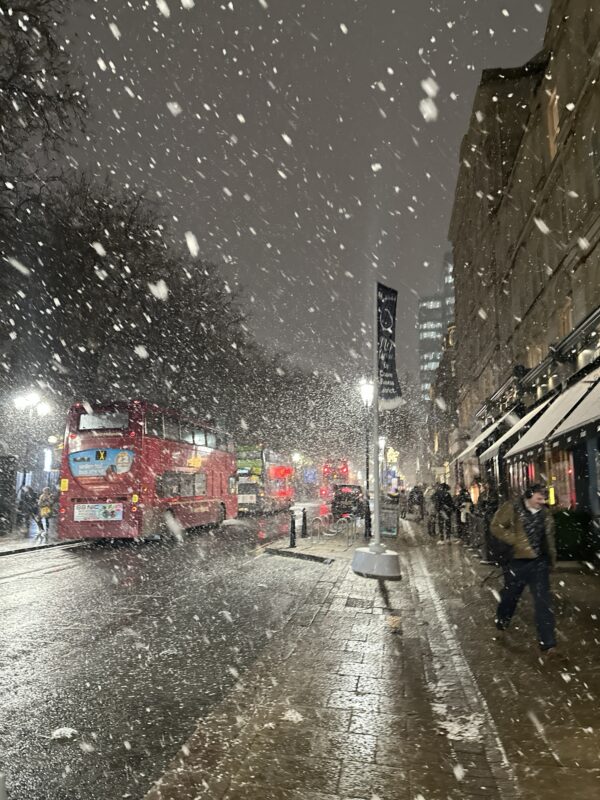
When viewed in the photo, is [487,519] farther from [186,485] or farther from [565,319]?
[186,485]

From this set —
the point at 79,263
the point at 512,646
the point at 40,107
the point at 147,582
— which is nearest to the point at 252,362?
the point at 79,263

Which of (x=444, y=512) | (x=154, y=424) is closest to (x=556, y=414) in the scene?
(x=444, y=512)

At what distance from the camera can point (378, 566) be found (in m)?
11.6

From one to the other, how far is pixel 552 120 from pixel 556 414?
1236 cm

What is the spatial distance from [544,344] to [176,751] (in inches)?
786

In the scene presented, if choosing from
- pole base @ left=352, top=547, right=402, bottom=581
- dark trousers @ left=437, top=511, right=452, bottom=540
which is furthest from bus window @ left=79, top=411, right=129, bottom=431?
dark trousers @ left=437, top=511, right=452, bottom=540

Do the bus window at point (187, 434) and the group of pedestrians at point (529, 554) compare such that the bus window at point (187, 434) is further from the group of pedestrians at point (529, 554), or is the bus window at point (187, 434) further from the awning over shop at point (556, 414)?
the group of pedestrians at point (529, 554)

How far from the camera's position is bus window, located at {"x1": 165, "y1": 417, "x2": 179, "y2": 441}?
2059cm

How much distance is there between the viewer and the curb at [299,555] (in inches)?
617

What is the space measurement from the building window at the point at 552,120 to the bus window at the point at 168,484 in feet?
53.0

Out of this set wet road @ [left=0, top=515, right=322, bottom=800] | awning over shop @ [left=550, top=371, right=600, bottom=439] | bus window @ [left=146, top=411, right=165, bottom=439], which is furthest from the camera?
bus window @ [left=146, top=411, right=165, bottom=439]

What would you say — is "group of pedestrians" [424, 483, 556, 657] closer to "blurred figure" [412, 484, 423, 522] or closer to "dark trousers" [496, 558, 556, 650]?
"dark trousers" [496, 558, 556, 650]

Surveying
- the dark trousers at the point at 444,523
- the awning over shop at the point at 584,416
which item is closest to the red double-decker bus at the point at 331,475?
the dark trousers at the point at 444,523

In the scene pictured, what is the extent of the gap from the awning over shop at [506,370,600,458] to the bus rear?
35.5 ft
